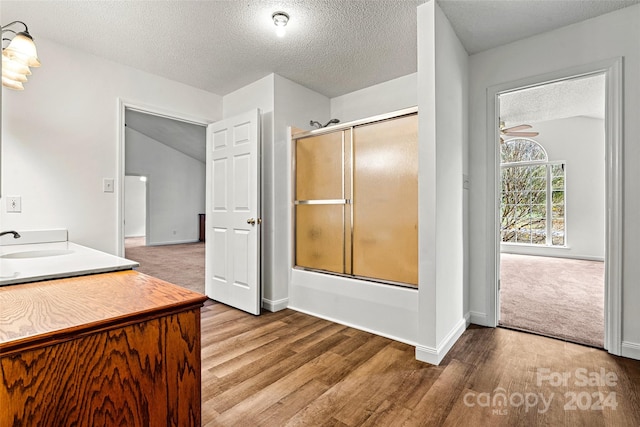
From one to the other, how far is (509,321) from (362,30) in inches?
111

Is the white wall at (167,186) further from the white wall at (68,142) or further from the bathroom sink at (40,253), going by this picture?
the bathroom sink at (40,253)

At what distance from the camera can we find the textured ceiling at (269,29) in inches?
82.6

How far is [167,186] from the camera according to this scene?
884cm

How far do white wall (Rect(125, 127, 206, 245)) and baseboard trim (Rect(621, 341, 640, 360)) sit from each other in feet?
30.2

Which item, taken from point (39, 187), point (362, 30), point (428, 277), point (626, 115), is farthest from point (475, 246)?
point (39, 187)

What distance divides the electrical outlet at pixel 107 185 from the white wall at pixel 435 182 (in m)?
2.68

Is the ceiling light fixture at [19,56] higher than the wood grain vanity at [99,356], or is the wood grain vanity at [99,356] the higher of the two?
the ceiling light fixture at [19,56]

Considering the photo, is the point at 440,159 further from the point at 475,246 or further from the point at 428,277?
the point at 475,246

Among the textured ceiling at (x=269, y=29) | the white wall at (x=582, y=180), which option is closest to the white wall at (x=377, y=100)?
the textured ceiling at (x=269, y=29)

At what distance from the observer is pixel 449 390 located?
69.5 inches

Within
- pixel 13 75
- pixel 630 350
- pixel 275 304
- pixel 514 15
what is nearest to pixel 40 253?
pixel 13 75

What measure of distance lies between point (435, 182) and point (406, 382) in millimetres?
1256

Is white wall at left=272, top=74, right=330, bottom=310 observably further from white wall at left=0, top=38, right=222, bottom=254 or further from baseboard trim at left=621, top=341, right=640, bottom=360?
baseboard trim at left=621, top=341, right=640, bottom=360

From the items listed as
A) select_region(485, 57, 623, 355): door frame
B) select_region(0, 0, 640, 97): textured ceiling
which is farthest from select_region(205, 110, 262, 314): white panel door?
select_region(485, 57, 623, 355): door frame
